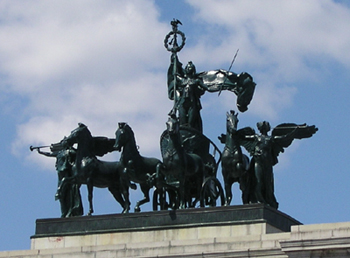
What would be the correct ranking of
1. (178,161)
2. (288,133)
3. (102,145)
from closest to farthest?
1. (178,161)
2. (288,133)
3. (102,145)

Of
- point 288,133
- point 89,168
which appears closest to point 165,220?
point 89,168

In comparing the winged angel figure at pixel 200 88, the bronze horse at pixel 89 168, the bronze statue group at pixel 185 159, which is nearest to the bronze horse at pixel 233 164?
the bronze statue group at pixel 185 159

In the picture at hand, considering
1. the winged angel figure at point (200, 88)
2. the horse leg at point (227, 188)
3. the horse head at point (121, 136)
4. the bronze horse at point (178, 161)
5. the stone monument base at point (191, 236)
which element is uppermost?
the winged angel figure at point (200, 88)

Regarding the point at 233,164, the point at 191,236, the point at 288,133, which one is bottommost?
the point at 191,236

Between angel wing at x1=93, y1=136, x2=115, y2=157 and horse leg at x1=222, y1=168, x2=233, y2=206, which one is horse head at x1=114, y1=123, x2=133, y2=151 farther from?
horse leg at x1=222, y1=168, x2=233, y2=206

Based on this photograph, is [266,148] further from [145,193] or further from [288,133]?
[145,193]

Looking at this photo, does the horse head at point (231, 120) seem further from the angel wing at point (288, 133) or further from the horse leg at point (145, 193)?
the horse leg at point (145, 193)

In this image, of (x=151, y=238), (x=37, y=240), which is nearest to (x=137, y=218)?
(x=151, y=238)

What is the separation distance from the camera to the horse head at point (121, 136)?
118ft

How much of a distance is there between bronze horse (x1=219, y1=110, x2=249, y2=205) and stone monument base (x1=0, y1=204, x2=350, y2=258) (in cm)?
112

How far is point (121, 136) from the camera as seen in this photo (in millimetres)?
35906

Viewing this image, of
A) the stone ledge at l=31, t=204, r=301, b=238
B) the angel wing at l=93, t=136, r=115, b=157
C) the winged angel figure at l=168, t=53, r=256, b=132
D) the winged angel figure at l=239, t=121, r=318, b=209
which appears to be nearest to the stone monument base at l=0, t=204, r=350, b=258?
the stone ledge at l=31, t=204, r=301, b=238

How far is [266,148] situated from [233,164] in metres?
0.99

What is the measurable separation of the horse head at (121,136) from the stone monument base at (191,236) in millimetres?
1929
